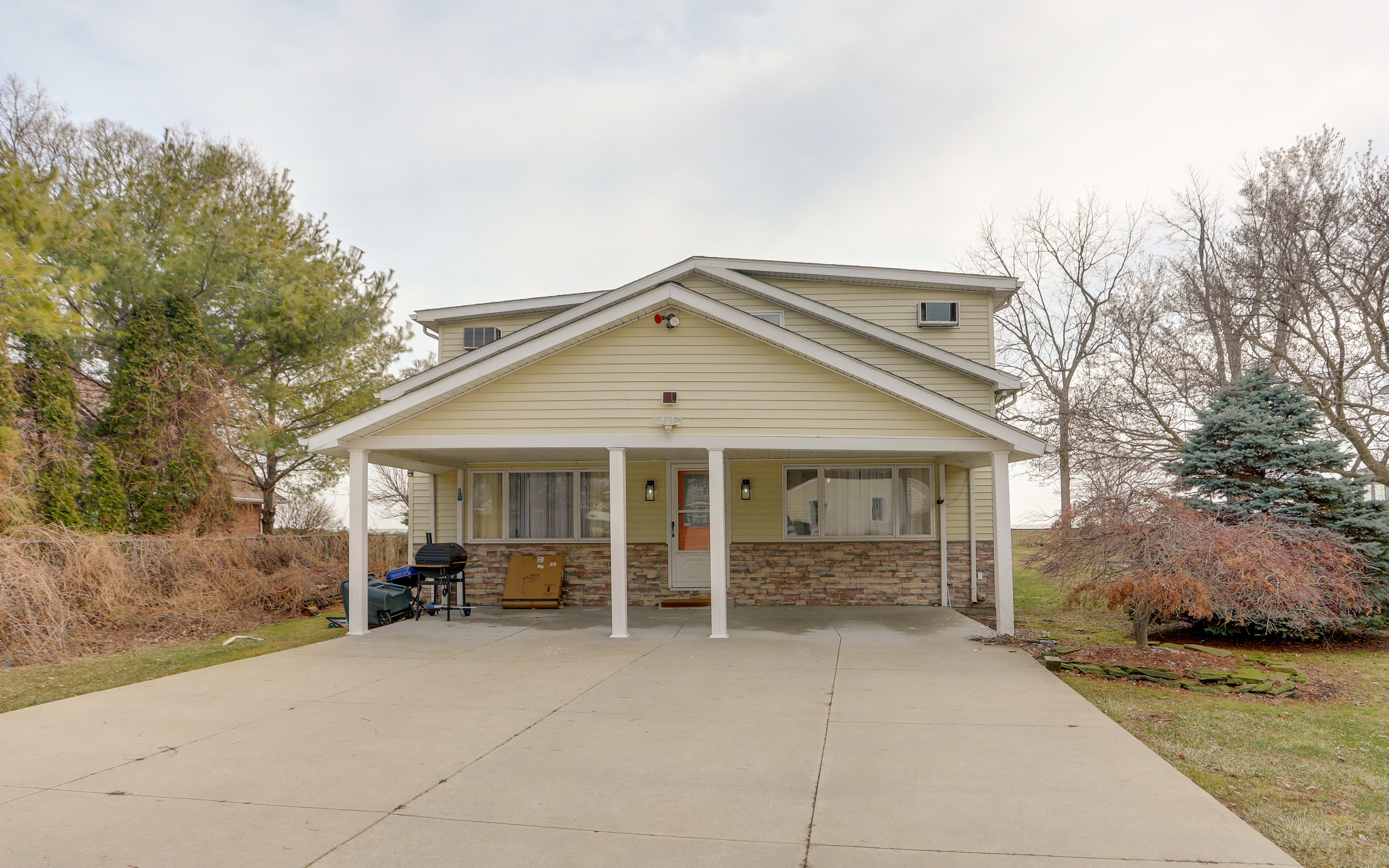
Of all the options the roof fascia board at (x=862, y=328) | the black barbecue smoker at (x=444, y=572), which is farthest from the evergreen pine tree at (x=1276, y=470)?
the black barbecue smoker at (x=444, y=572)

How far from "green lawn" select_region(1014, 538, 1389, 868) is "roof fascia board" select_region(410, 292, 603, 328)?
978 centimetres

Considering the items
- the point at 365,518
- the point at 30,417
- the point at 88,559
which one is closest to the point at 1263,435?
the point at 365,518

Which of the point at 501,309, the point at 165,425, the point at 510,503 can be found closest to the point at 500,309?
the point at 501,309

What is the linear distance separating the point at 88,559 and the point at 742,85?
1287 cm

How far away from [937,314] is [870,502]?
353 centimetres

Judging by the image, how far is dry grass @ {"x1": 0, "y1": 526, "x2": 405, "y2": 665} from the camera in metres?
9.07

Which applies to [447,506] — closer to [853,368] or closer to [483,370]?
[483,370]

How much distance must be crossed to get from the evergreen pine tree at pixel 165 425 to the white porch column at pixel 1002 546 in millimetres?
13494

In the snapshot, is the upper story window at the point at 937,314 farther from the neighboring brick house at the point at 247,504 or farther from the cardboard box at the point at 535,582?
the neighboring brick house at the point at 247,504

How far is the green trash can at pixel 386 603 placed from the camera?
36.7 feet

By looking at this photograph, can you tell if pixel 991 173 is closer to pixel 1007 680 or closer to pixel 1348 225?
pixel 1348 225

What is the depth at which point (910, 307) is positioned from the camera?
46.1 feet

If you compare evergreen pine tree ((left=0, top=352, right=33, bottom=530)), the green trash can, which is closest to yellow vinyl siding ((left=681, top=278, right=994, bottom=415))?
the green trash can

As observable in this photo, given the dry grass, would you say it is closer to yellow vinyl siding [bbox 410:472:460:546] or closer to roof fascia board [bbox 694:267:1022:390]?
yellow vinyl siding [bbox 410:472:460:546]
